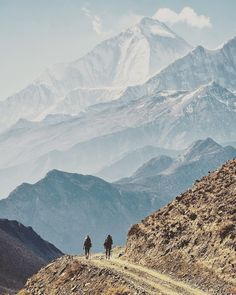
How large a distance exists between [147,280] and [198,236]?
856 cm

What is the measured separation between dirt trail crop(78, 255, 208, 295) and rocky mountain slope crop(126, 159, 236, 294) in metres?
1.78

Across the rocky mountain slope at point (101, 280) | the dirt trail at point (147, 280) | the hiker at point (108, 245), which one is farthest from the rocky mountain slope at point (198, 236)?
the hiker at point (108, 245)

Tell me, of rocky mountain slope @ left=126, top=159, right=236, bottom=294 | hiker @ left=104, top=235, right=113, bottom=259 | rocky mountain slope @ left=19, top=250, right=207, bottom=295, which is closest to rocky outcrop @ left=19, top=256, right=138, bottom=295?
rocky mountain slope @ left=19, top=250, right=207, bottom=295

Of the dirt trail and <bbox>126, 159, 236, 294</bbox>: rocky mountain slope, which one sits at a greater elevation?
<bbox>126, 159, 236, 294</bbox>: rocky mountain slope

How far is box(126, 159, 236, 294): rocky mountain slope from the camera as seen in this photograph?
56906mm

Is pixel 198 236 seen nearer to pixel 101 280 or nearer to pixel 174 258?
pixel 174 258

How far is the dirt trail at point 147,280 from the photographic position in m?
51.3

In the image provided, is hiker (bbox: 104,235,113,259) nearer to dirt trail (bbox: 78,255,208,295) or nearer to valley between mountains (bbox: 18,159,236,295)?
valley between mountains (bbox: 18,159,236,295)

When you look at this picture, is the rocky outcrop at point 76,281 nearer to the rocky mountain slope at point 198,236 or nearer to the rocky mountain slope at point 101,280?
the rocky mountain slope at point 101,280

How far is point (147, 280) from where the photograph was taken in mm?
55062

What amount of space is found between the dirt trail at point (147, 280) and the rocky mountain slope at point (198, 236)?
178cm

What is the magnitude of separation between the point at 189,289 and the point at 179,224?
11.9 metres

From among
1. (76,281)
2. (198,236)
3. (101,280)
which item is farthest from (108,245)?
(101,280)

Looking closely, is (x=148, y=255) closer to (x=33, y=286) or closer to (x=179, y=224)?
(x=179, y=224)
